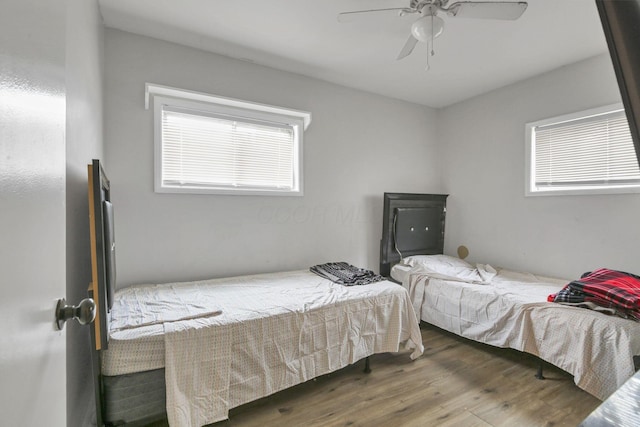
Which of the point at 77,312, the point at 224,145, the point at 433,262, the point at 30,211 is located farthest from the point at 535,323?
the point at 224,145

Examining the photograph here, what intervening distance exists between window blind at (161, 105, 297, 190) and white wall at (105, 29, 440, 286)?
15 centimetres

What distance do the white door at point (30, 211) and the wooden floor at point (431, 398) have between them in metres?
1.36

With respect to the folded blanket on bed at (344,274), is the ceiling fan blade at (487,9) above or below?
above

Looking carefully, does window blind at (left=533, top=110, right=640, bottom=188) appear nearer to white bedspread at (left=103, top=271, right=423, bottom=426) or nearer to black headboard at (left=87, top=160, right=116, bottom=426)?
white bedspread at (left=103, top=271, right=423, bottom=426)

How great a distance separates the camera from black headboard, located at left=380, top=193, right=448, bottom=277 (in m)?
3.31

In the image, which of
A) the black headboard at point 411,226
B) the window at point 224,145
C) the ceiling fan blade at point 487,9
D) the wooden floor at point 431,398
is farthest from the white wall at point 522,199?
the window at point 224,145

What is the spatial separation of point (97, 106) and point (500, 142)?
12.4 ft

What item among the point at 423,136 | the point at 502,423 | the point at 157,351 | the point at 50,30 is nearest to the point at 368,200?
the point at 423,136

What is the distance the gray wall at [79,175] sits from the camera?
125 cm

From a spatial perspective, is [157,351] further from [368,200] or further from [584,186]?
[584,186]

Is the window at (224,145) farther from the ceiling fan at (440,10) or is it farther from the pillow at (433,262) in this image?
the pillow at (433,262)

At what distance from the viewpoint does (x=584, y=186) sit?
2.68 meters

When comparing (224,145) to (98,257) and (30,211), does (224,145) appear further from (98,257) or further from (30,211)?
(30,211)

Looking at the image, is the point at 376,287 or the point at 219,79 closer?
the point at 376,287
